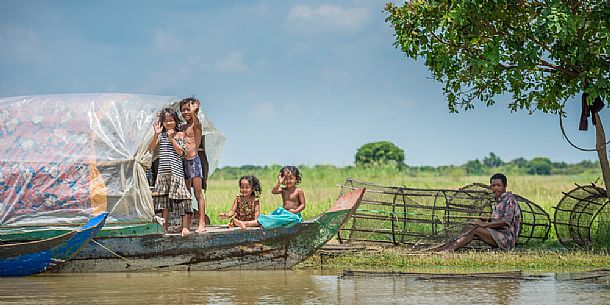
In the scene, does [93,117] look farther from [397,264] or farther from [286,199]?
[397,264]

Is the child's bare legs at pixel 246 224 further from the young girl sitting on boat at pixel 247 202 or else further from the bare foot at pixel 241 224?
the young girl sitting on boat at pixel 247 202

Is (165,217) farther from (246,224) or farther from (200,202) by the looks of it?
(246,224)

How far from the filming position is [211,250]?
10.2 m

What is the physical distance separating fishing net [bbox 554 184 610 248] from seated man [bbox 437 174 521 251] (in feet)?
3.75

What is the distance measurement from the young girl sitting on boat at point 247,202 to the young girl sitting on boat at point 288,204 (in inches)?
7.3

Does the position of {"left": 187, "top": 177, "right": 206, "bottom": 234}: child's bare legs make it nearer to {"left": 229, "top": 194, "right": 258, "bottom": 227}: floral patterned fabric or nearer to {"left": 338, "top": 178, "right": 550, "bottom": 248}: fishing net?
{"left": 229, "top": 194, "right": 258, "bottom": 227}: floral patterned fabric

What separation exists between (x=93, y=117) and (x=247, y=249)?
2.30 meters

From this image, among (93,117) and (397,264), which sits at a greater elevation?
(93,117)

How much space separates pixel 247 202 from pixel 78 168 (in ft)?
6.54

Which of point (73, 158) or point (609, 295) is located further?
point (73, 158)

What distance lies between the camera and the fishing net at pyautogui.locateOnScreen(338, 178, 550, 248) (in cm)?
1195

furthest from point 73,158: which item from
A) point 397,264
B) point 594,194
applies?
point 594,194

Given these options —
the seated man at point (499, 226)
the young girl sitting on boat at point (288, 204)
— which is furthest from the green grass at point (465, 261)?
the young girl sitting on boat at point (288, 204)

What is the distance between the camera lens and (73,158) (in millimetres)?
10039
